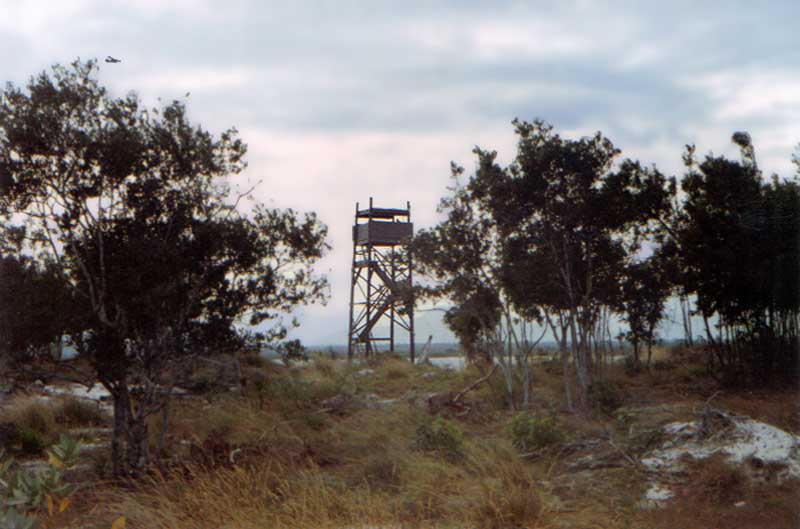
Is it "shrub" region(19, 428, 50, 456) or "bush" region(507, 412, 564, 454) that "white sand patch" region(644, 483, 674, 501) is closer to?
"bush" region(507, 412, 564, 454)

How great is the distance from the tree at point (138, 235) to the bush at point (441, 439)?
2454mm

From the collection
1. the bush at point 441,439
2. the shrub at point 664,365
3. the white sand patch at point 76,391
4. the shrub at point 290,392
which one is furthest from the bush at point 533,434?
the shrub at point 664,365

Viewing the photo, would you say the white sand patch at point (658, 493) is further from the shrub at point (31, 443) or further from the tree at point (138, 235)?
the shrub at point (31, 443)

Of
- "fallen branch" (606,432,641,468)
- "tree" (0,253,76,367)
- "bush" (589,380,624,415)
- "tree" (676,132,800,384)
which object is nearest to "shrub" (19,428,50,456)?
"tree" (0,253,76,367)

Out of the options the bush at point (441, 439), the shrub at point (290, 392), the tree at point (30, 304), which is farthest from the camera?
the shrub at point (290, 392)

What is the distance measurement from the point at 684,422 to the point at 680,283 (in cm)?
464

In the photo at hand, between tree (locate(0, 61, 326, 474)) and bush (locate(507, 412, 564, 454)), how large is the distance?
3.47 meters

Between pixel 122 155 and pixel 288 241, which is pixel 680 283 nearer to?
pixel 288 241

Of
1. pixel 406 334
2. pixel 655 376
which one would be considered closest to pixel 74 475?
pixel 655 376

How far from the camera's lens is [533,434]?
34.7ft

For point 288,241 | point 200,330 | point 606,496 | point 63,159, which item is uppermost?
point 63,159

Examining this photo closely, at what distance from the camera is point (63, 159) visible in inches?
356

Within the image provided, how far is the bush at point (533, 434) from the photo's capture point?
10.5m

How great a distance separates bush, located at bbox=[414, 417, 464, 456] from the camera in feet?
32.7
